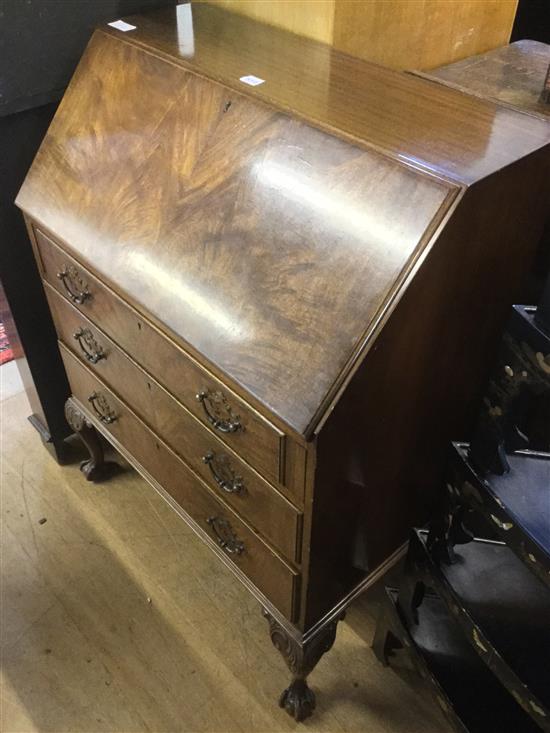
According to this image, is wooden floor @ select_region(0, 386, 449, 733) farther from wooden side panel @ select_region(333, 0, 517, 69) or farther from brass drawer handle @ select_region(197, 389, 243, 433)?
wooden side panel @ select_region(333, 0, 517, 69)

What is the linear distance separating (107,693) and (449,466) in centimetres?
83

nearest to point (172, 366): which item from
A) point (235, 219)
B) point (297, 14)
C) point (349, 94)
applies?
point (235, 219)

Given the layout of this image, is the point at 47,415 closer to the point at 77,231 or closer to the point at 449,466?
the point at 77,231

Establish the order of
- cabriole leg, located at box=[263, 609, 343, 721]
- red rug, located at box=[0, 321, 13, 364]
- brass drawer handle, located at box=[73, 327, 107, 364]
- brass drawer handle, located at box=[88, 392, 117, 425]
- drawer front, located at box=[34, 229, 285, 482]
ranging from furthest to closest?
red rug, located at box=[0, 321, 13, 364], brass drawer handle, located at box=[88, 392, 117, 425], brass drawer handle, located at box=[73, 327, 107, 364], cabriole leg, located at box=[263, 609, 343, 721], drawer front, located at box=[34, 229, 285, 482]

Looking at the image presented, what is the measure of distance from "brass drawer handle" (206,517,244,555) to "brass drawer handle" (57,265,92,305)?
44cm

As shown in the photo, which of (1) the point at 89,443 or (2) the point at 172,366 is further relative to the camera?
(1) the point at 89,443

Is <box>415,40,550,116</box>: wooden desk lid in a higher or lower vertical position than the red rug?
higher

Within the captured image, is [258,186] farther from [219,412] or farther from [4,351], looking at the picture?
[4,351]

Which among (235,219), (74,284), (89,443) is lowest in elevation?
(89,443)

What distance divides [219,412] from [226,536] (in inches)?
12.2

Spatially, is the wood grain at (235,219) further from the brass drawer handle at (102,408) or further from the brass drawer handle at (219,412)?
the brass drawer handle at (102,408)

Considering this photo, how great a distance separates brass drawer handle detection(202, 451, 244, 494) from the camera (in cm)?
104

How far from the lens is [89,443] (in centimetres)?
165

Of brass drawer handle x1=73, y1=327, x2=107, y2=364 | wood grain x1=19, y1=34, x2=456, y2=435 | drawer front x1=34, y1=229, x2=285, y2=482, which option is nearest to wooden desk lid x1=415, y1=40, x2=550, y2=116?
wood grain x1=19, y1=34, x2=456, y2=435
